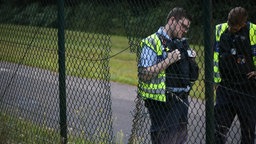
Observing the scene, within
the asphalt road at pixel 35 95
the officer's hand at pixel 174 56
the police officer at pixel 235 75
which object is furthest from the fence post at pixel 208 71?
the asphalt road at pixel 35 95

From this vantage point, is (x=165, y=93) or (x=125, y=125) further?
(x=125, y=125)

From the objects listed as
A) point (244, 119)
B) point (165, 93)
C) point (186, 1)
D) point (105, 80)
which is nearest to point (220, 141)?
point (244, 119)

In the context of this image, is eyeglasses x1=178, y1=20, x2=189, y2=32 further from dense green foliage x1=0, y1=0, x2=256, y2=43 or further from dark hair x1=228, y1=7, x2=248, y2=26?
dark hair x1=228, y1=7, x2=248, y2=26

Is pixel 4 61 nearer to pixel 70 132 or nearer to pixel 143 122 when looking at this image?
pixel 70 132

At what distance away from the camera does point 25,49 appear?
5.53 meters

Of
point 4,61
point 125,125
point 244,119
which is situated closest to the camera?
point 244,119

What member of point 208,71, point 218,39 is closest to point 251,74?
point 218,39

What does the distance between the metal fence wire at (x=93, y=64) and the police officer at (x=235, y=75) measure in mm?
14

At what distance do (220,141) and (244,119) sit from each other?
49 centimetres

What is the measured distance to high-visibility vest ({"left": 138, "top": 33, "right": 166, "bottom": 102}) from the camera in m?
4.35

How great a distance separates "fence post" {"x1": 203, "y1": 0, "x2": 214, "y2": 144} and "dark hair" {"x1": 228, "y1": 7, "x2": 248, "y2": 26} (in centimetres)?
30

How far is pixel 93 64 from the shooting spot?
16.4ft

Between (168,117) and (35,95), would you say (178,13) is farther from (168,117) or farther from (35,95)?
(35,95)

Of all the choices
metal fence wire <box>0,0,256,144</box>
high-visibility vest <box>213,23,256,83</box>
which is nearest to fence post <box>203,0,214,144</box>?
metal fence wire <box>0,0,256,144</box>
